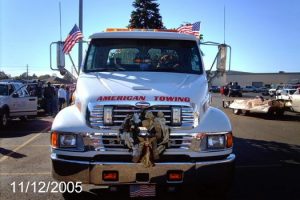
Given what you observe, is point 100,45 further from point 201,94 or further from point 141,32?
point 201,94

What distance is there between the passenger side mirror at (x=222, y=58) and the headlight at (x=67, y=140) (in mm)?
3641

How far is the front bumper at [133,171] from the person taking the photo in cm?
508

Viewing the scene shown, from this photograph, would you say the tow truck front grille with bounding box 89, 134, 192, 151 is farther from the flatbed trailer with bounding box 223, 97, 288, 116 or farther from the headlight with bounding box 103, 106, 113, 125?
the flatbed trailer with bounding box 223, 97, 288, 116

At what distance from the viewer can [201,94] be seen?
19.0ft

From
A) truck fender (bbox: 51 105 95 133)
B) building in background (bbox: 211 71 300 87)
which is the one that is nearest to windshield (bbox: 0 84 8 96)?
truck fender (bbox: 51 105 95 133)

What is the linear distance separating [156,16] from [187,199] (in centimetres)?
2863

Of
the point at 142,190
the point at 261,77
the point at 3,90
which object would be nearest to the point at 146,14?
the point at 3,90

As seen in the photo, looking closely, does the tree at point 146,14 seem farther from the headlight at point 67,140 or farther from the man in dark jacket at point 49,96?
the headlight at point 67,140

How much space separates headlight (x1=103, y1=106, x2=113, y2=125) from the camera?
5.25 m

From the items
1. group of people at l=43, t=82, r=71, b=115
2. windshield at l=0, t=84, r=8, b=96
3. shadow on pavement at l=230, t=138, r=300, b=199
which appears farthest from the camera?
group of people at l=43, t=82, r=71, b=115

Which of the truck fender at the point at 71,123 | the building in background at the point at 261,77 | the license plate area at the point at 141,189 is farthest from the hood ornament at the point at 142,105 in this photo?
the building in background at the point at 261,77

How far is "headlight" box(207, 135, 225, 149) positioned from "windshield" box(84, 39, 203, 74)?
1.63 m

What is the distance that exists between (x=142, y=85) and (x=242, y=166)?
385 centimetres

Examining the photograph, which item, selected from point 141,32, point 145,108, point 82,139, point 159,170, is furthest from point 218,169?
point 141,32
